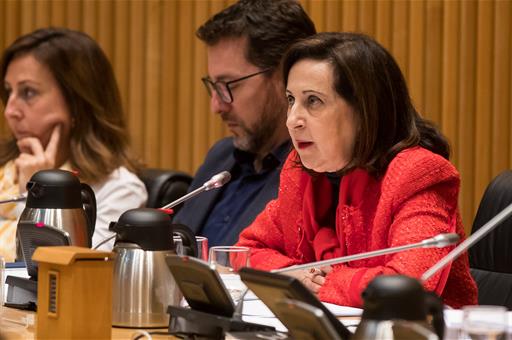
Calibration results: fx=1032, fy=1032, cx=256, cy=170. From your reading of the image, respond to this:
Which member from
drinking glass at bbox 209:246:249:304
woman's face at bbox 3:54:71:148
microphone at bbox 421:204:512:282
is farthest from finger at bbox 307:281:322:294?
woman's face at bbox 3:54:71:148

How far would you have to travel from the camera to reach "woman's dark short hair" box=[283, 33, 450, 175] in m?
2.79

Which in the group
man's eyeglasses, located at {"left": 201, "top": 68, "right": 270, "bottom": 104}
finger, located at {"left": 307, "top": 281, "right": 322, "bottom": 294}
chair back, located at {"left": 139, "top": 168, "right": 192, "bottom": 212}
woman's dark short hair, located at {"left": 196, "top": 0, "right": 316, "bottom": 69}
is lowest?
chair back, located at {"left": 139, "top": 168, "right": 192, "bottom": 212}

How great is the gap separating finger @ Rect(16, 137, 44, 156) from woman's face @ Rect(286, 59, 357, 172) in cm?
174

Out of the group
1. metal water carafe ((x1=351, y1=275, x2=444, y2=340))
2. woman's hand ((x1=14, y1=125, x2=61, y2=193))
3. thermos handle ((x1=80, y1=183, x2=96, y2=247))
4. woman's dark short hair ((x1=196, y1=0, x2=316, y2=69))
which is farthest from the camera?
woman's hand ((x1=14, y1=125, x2=61, y2=193))

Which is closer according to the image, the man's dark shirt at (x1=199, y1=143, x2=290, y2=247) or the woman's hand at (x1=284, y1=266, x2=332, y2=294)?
the woman's hand at (x1=284, y1=266, x2=332, y2=294)

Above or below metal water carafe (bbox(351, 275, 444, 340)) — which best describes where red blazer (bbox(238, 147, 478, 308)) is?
below

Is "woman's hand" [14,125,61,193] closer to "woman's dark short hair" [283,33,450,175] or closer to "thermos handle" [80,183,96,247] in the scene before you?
"thermos handle" [80,183,96,247]

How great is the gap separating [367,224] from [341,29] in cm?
190

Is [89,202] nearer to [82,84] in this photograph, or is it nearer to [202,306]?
[202,306]

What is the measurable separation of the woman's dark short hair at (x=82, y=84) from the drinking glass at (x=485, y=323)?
2.95 metres

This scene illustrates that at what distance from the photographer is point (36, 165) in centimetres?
425

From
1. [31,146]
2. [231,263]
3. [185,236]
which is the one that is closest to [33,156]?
[31,146]

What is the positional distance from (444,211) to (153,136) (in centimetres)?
256

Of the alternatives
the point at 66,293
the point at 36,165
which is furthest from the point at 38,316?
the point at 36,165
